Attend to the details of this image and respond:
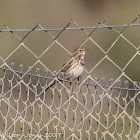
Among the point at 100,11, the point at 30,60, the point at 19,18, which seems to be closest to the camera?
the point at 30,60

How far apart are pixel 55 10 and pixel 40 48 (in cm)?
324

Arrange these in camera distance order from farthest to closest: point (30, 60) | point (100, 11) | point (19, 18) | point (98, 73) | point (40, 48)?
point (100, 11), point (19, 18), point (40, 48), point (30, 60), point (98, 73)

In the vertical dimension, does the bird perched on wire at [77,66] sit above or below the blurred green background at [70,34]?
below

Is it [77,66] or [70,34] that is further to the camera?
[70,34]

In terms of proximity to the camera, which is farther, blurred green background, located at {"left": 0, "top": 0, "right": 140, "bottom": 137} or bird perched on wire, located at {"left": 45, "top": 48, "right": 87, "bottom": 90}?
blurred green background, located at {"left": 0, "top": 0, "right": 140, "bottom": 137}

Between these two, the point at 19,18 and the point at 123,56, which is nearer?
the point at 123,56

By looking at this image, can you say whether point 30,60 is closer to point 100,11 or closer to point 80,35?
point 80,35

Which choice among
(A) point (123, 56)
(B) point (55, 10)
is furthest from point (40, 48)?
(B) point (55, 10)

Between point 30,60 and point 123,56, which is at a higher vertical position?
point 123,56

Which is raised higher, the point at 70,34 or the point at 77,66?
the point at 70,34

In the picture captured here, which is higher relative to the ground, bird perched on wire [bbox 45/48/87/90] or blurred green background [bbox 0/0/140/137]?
blurred green background [bbox 0/0/140/137]

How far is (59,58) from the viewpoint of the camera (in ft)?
42.0

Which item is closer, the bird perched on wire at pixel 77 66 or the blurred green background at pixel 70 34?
the bird perched on wire at pixel 77 66

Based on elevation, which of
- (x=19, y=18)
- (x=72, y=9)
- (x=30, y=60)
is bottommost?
(x=30, y=60)
